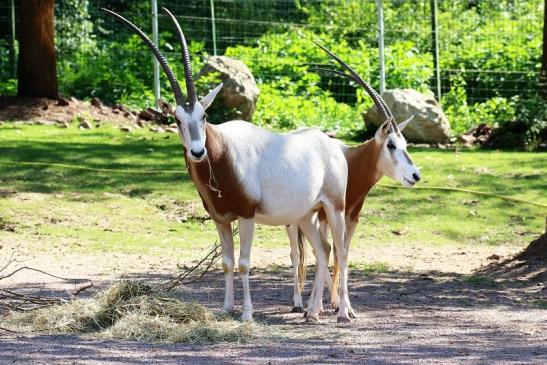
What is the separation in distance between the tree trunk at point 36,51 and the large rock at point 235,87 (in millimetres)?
2294

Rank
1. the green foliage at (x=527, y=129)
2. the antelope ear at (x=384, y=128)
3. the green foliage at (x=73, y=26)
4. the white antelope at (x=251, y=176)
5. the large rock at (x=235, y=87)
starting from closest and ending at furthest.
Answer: the white antelope at (x=251, y=176) → the antelope ear at (x=384, y=128) → the green foliage at (x=527, y=129) → the large rock at (x=235, y=87) → the green foliage at (x=73, y=26)

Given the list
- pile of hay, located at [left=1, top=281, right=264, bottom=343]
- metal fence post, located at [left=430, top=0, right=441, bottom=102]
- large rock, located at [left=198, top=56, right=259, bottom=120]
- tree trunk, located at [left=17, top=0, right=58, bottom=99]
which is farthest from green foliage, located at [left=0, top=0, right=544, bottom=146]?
pile of hay, located at [left=1, top=281, right=264, bottom=343]

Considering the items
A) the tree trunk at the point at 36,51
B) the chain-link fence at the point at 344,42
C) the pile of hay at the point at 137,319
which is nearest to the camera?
the pile of hay at the point at 137,319

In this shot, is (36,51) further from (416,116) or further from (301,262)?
(301,262)

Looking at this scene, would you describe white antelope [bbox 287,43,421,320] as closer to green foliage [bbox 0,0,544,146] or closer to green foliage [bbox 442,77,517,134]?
green foliage [bbox 0,0,544,146]

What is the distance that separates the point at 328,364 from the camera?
671 cm

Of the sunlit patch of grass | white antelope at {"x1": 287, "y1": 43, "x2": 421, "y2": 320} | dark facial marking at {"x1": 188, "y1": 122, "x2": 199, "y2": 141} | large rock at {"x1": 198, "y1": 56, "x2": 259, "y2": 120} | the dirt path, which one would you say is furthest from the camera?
large rock at {"x1": 198, "y1": 56, "x2": 259, "y2": 120}

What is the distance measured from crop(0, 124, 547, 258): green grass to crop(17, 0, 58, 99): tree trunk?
147 cm

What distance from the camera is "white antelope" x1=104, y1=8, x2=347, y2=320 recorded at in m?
7.91

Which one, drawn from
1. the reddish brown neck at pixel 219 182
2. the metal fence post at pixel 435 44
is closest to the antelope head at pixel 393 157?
the reddish brown neck at pixel 219 182

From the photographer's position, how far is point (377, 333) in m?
7.89

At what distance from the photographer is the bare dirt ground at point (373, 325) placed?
22.6ft

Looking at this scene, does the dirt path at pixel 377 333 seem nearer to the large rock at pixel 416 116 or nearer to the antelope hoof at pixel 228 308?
the antelope hoof at pixel 228 308

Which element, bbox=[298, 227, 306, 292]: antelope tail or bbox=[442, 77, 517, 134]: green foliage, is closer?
bbox=[298, 227, 306, 292]: antelope tail
